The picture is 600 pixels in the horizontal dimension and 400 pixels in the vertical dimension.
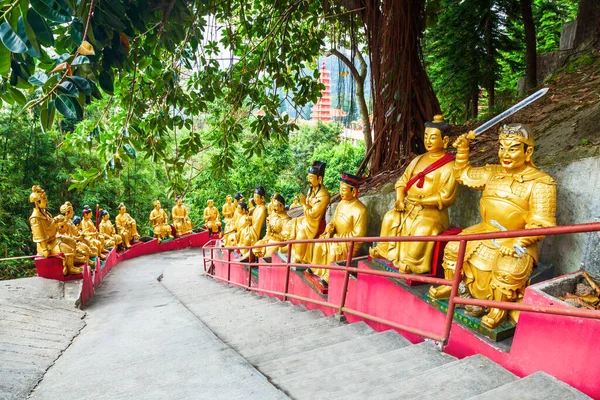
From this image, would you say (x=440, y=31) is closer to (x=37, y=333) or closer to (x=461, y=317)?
(x=461, y=317)

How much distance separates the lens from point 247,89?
5.77 metres

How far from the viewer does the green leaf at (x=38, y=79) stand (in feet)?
6.33

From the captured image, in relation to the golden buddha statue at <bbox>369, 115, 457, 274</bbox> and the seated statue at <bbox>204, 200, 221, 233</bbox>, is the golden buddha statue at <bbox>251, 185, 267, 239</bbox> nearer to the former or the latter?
the golden buddha statue at <bbox>369, 115, 457, 274</bbox>

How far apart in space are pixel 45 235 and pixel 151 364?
515cm

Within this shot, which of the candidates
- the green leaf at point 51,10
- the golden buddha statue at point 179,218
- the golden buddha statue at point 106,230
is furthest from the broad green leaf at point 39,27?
Result: the golden buddha statue at point 179,218

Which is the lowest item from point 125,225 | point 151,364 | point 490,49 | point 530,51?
point 125,225

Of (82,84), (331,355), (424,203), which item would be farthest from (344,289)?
(82,84)

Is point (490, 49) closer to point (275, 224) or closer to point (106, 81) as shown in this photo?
point (275, 224)

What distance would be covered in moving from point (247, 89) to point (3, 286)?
15.8 ft

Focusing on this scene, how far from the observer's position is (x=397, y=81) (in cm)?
514

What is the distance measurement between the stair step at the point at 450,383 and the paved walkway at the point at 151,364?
0.63 metres

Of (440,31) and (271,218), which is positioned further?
(440,31)

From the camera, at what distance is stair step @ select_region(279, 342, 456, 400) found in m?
2.16

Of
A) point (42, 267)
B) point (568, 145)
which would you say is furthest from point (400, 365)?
point (42, 267)
